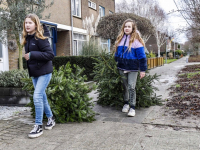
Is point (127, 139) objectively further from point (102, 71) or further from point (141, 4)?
point (141, 4)

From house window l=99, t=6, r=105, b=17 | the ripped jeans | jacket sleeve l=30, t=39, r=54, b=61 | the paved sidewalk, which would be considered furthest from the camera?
house window l=99, t=6, r=105, b=17

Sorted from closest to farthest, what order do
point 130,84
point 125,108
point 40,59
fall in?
point 40,59, point 130,84, point 125,108

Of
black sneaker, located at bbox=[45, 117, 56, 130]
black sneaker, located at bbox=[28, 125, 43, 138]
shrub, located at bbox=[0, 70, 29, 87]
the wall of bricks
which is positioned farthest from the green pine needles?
the wall of bricks

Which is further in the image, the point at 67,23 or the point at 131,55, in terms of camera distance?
the point at 67,23

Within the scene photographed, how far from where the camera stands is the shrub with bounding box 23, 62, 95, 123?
3904 millimetres

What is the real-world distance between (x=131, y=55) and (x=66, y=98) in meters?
1.47

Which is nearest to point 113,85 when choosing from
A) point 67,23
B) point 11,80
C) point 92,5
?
point 11,80

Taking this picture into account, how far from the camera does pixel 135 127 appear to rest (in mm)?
3742

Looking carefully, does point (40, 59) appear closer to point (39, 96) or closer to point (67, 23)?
point (39, 96)

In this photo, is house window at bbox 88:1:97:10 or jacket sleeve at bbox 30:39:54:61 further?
house window at bbox 88:1:97:10

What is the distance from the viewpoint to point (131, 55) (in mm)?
4324

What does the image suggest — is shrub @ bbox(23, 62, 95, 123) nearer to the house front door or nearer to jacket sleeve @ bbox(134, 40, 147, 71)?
jacket sleeve @ bbox(134, 40, 147, 71)

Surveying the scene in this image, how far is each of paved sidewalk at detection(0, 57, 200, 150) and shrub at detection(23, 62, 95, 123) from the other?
171 mm

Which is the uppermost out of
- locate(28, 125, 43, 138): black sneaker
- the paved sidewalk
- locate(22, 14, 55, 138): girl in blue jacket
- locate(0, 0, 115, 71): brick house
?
locate(0, 0, 115, 71): brick house
